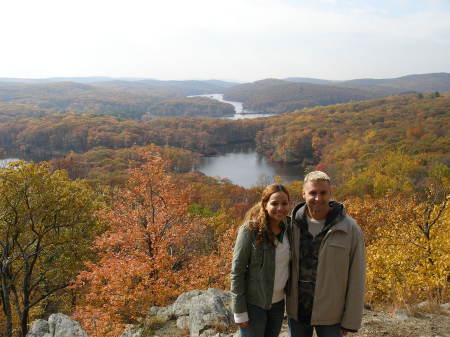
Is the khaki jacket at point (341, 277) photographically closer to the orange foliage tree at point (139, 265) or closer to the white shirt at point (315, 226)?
the white shirt at point (315, 226)

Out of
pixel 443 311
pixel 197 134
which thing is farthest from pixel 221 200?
pixel 197 134

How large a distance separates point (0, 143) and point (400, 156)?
119 meters

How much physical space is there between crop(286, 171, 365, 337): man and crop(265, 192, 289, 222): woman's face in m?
0.22

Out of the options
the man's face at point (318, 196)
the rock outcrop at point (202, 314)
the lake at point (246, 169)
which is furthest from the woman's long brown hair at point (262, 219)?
the lake at point (246, 169)

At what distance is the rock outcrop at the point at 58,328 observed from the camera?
Answer: 31.8 feet

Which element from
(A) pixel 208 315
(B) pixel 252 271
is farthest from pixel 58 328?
(B) pixel 252 271

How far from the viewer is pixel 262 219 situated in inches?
141

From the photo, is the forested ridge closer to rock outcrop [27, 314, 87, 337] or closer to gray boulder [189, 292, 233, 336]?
rock outcrop [27, 314, 87, 337]

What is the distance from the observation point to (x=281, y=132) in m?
120

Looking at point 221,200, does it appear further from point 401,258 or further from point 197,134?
point 197,134

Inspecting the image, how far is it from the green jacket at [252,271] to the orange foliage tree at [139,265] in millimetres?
8053

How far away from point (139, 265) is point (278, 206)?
9.38m

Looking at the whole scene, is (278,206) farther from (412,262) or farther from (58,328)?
(412,262)

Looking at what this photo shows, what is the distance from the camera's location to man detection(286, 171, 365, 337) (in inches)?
138
